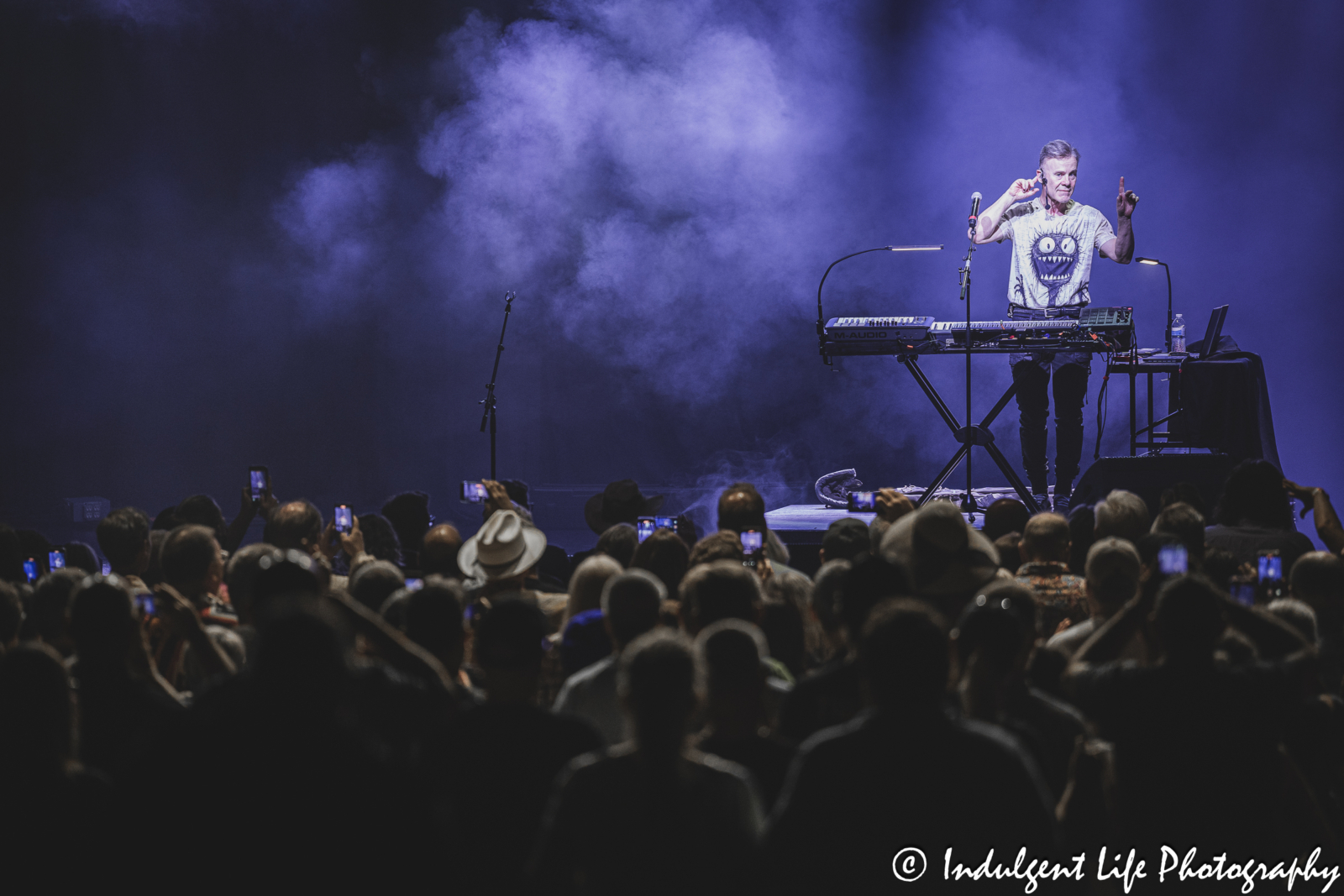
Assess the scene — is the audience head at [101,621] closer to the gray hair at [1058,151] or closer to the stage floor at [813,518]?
the stage floor at [813,518]

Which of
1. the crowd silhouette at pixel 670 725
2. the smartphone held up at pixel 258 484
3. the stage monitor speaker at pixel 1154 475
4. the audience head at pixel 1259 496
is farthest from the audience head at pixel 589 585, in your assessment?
the stage monitor speaker at pixel 1154 475

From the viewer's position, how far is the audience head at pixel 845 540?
321 cm

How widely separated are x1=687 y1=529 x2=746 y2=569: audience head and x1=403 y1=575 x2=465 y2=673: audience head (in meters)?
0.98

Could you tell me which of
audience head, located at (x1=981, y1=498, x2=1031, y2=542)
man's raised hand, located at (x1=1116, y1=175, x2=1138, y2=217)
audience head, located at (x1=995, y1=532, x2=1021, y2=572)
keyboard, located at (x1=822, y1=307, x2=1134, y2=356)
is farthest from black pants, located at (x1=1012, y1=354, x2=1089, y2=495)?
audience head, located at (x1=995, y1=532, x2=1021, y2=572)

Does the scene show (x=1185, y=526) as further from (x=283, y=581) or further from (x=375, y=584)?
(x=283, y=581)

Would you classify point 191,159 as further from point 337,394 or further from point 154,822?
point 154,822

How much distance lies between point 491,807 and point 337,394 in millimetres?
9082

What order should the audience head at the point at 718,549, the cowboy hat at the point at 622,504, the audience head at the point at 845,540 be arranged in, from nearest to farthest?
1. the audience head at the point at 718,549
2. the audience head at the point at 845,540
3. the cowboy hat at the point at 622,504

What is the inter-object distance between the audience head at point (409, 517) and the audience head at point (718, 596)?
2.29 meters

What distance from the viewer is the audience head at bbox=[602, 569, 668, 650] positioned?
6.70 ft

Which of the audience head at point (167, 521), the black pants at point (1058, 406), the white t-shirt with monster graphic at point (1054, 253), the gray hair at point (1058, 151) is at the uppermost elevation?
the gray hair at point (1058, 151)

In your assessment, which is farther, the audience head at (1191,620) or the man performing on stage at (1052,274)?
the man performing on stage at (1052,274)

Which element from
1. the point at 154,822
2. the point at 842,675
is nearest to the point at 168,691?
the point at 154,822

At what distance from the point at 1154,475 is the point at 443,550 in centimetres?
371
